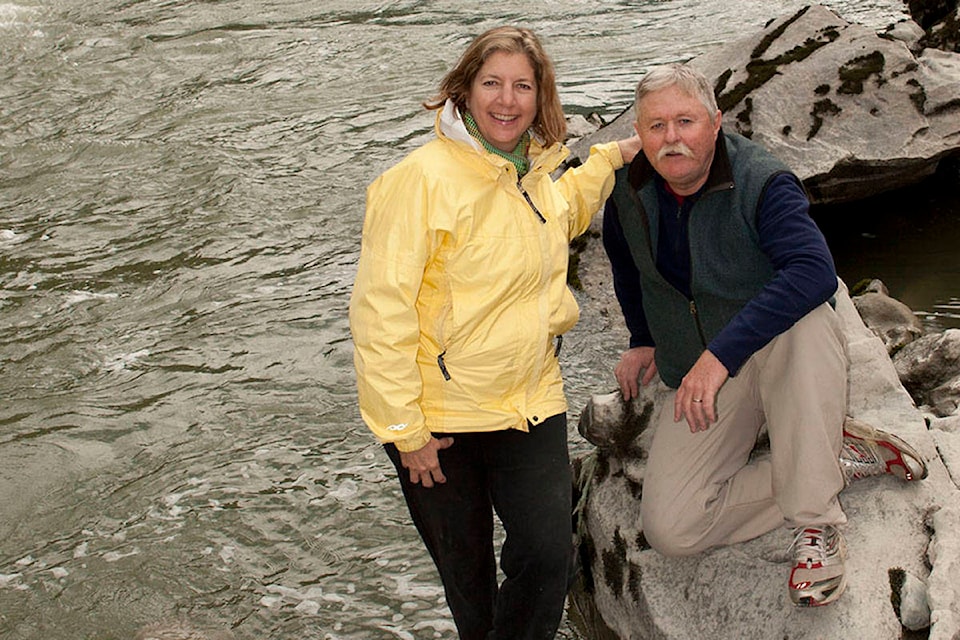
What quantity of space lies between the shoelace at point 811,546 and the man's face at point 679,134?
4.22ft

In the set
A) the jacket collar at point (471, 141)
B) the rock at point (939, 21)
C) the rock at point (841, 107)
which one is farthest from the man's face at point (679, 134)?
the rock at point (939, 21)

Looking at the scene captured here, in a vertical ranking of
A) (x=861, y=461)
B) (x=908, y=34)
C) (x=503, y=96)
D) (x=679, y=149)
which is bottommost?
(x=908, y=34)

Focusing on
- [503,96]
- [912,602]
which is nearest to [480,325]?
[503,96]

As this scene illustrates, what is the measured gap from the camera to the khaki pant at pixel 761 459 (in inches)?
154

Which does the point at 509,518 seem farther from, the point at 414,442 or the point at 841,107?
the point at 841,107

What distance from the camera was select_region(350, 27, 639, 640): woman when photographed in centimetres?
369

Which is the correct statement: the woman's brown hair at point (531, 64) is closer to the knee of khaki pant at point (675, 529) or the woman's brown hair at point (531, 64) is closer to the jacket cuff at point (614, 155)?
the jacket cuff at point (614, 155)

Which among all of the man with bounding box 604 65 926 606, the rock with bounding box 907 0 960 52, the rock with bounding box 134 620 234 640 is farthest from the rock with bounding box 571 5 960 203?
the rock with bounding box 134 620 234 640

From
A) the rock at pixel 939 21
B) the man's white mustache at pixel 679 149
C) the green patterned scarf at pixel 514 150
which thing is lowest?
the rock at pixel 939 21

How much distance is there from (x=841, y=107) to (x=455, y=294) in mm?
5427

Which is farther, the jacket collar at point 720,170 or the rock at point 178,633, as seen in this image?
the rock at point 178,633

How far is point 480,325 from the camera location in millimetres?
3799

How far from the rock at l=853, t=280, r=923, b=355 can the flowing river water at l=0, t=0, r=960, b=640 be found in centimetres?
61

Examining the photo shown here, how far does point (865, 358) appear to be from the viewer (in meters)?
4.97
